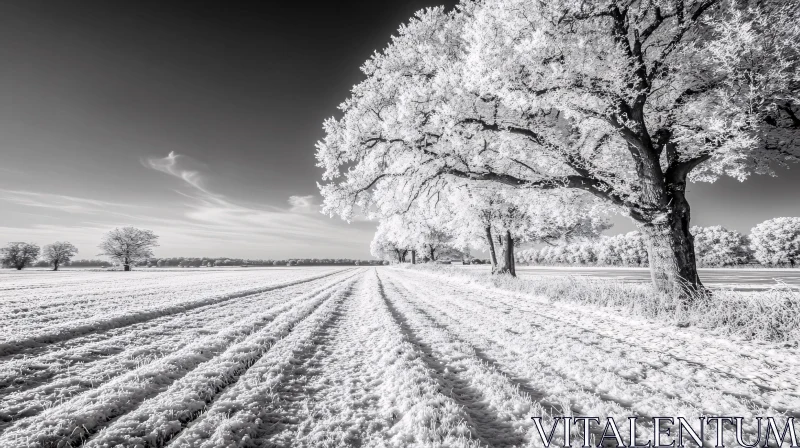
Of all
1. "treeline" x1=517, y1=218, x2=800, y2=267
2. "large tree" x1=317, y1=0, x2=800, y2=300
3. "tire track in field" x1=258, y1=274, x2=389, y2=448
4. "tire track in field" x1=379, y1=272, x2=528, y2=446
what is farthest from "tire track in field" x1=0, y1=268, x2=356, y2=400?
"treeline" x1=517, y1=218, x2=800, y2=267

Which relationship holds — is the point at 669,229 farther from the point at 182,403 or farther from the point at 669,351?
the point at 182,403

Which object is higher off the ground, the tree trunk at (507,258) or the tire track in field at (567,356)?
the tree trunk at (507,258)

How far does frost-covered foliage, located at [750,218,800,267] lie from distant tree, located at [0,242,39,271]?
185384 mm

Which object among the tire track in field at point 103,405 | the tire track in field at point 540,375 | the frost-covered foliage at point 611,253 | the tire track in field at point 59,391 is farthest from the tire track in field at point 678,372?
the frost-covered foliage at point 611,253

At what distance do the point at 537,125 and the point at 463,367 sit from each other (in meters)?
9.07

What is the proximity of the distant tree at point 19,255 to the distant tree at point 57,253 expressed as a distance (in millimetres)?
2952

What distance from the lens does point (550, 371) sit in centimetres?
493

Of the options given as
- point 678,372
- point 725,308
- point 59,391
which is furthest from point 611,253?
point 59,391

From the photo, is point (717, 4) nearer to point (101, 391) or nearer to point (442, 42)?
point (442, 42)

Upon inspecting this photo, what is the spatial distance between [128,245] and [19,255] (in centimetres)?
3242

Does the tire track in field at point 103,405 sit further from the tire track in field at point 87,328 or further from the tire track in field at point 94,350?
the tire track in field at point 87,328

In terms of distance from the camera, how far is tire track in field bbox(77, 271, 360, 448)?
301 centimetres

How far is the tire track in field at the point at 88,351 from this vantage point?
4.66 metres

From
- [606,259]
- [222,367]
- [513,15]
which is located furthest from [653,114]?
[606,259]
